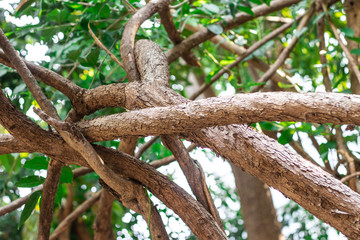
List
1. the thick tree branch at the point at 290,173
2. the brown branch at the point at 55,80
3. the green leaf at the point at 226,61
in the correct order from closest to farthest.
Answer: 1. the thick tree branch at the point at 290,173
2. the brown branch at the point at 55,80
3. the green leaf at the point at 226,61

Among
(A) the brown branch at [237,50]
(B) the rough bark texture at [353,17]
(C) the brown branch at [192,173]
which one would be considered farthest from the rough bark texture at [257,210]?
(C) the brown branch at [192,173]

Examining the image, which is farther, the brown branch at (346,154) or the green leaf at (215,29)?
the green leaf at (215,29)

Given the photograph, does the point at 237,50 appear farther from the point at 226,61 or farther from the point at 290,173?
the point at 290,173

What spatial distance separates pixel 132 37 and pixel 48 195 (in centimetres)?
50

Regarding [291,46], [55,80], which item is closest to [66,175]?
[55,80]

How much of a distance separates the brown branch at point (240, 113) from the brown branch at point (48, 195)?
24 centimetres

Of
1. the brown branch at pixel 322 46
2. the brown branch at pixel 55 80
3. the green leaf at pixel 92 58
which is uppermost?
the brown branch at pixel 322 46

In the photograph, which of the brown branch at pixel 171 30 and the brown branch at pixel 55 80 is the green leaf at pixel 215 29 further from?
the brown branch at pixel 55 80

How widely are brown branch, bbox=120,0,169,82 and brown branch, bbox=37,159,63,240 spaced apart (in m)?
0.30

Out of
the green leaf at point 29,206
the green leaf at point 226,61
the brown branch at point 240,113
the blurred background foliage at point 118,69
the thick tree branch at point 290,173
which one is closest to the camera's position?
the brown branch at point 240,113

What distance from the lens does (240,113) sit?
2.31 feet

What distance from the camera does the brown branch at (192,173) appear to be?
102 cm

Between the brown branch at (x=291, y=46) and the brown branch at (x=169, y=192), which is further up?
the brown branch at (x=291, y=46)

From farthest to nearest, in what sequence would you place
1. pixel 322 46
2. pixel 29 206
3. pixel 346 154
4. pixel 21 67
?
1. pixel 322 46
2. pixel 346 154
3. pixel 29 206
4. pixel 21 67
